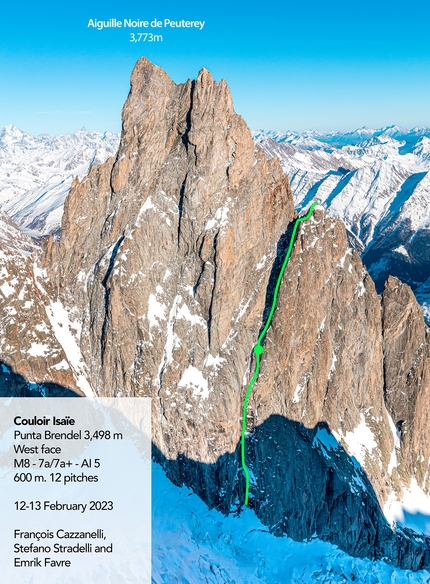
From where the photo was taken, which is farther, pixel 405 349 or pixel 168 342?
pixel 405 349

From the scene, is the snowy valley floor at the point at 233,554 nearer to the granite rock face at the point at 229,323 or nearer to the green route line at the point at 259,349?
the granite rock face at the point at 229,323

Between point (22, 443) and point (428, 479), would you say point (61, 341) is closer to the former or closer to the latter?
point (22, 443)

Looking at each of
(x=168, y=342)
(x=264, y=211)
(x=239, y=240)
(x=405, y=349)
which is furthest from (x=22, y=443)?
(x=405, y=349)
